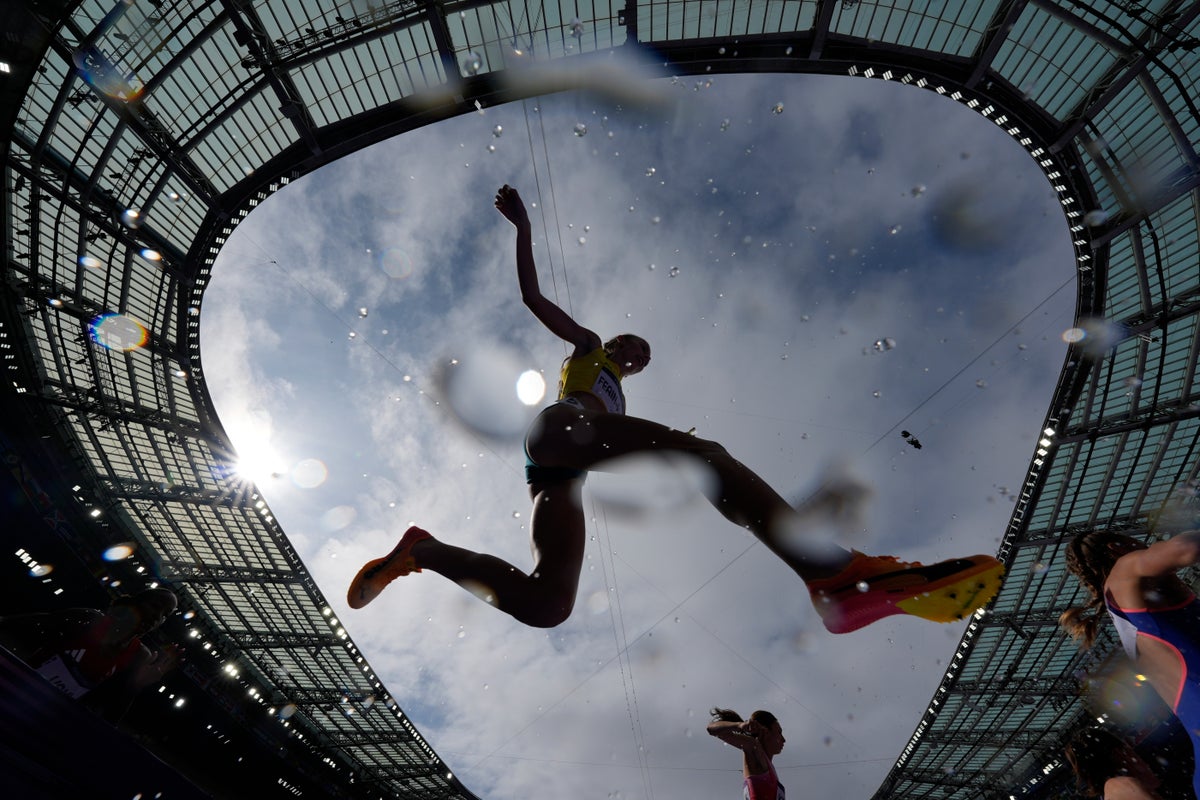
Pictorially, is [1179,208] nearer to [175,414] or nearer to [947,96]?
[947,96]

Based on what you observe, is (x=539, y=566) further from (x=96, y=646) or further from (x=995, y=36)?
(x=995, y=36)

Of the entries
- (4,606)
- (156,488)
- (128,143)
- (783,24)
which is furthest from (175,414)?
(783,24)

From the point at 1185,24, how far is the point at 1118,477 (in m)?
14.1

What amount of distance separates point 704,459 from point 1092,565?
2.54m

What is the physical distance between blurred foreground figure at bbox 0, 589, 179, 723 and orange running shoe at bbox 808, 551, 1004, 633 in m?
4.43

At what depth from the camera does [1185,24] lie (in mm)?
11094

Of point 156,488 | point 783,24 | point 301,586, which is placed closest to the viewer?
point 783,24

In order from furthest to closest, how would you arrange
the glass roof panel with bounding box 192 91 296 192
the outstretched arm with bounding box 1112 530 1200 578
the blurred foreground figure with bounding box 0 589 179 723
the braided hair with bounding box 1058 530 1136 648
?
the glass roof panel with bounding box 192 91 296 192 < the blurred foreground figure with bounding box 0 589 179 723 < the braided hair with bounding box 1058 530 1136 648 < the outstretched arm with bounding box 1112 530 1200 578

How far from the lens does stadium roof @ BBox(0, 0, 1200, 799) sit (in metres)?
12.1

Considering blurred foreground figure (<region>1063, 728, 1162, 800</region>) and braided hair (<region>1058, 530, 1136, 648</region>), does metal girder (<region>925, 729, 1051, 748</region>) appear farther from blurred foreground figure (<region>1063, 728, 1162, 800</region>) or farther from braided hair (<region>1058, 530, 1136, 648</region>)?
braided hair (<region>1058, 530, 1136, 648</region>)

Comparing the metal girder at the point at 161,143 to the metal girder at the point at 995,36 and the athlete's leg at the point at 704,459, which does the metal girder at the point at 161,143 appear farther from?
the metal girder at the point at 995,36

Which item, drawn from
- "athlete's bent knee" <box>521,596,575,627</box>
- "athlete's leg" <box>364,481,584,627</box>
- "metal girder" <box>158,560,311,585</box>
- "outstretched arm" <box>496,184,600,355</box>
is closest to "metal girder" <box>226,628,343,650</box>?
"metal girder" <box>158,560,311,585</box>

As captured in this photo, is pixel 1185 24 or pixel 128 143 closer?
pixel 1185 24

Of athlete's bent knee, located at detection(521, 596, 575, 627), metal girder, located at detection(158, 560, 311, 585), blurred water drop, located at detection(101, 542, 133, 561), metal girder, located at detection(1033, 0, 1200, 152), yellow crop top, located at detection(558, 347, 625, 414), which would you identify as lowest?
athlete's bent knee, located at detection(521, 596, 575, 627)
